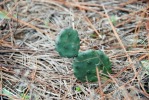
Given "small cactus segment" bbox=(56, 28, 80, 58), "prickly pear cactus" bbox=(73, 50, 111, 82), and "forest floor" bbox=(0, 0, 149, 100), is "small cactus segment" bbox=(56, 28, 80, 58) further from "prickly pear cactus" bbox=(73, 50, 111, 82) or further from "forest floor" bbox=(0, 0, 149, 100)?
"forest floor" bbox=(0, 0, 149, 100)

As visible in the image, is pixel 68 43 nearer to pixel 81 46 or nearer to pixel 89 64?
pixel 89 64

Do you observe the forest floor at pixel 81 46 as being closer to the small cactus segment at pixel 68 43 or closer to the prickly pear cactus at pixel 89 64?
the prickly pear cactus at pixel 89 64

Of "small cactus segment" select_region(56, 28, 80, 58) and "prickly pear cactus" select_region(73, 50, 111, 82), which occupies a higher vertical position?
"small cactus segment" select_region(56, 28, 80, 58)

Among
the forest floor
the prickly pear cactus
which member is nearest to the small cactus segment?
the prickly pear cactus

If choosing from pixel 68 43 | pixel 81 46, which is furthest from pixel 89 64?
pixel 81 46

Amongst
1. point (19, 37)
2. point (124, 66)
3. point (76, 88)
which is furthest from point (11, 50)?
point (124, 66)

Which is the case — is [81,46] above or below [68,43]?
below

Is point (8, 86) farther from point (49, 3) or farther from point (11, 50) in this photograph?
point (49, 3)
